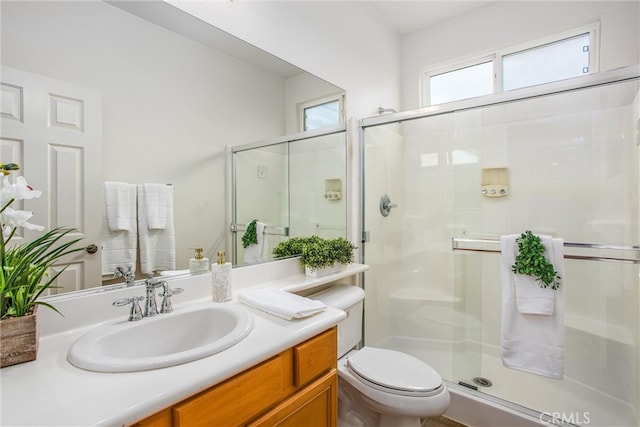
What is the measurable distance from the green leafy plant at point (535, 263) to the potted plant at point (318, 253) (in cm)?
85

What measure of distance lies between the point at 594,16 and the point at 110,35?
2.84 m

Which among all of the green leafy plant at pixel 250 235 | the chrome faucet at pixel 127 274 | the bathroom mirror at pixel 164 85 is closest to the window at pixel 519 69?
the bathroom mirror at pixel 164 85

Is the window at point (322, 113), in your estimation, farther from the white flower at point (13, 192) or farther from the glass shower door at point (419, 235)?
the white flower at point (13, 192)

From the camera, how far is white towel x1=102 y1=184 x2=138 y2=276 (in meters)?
1.03

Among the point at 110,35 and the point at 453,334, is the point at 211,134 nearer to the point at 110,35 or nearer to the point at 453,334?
the point at 110,35

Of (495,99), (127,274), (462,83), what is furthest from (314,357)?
(462,83)

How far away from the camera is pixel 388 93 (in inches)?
107

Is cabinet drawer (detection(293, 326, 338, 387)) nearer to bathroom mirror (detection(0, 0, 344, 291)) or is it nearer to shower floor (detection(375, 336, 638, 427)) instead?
bathroom mirror (detection(0, 0, 344, 291))

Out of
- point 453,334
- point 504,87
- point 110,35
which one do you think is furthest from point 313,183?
point 504,87

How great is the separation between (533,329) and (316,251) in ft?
3.71

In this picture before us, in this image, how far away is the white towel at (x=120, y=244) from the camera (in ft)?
3.38

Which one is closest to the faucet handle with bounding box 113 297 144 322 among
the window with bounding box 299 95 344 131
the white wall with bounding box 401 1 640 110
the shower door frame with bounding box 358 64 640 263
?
the window with bounding box 299 95 344 131

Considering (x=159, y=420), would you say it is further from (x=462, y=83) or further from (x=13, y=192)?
(x=462, y=83)

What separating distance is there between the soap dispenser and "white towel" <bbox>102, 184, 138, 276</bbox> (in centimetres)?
21
